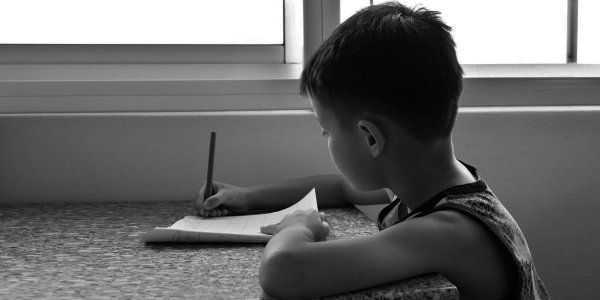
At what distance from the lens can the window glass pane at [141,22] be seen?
1.74 metres

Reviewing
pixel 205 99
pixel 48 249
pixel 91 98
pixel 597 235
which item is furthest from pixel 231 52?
pixel 597 235

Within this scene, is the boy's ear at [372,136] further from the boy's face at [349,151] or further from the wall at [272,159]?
the wall at [272,159]

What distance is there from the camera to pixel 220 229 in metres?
1.09

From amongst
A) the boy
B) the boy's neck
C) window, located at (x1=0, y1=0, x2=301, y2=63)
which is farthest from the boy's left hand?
window, located at (x1=0, y1=0, x2=301, y2=63)

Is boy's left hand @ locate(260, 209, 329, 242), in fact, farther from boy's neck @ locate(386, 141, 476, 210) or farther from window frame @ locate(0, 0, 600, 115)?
window frame @ locate(0, 0, 600, 115)

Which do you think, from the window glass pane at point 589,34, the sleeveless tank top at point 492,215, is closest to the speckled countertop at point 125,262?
the sleeveless tank top at point 492,215

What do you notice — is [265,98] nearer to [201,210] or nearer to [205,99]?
[205,99]

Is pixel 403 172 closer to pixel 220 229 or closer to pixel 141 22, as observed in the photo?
pixel 220 229

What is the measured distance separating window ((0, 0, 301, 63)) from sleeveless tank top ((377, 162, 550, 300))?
0.94m

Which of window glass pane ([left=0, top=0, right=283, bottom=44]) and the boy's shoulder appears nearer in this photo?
the boy's shoulder

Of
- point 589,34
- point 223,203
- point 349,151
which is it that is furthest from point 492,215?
point 589,34

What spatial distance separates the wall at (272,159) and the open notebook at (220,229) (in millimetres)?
343

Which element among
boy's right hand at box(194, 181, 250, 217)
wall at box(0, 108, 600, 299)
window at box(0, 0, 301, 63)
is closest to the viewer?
boy's right hand at box(194, 181, 250, 217)

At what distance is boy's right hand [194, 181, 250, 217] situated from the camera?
127 centimetres
